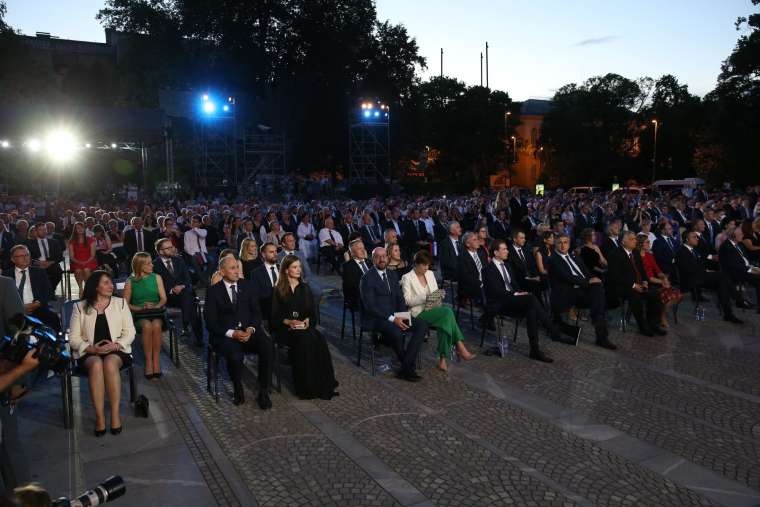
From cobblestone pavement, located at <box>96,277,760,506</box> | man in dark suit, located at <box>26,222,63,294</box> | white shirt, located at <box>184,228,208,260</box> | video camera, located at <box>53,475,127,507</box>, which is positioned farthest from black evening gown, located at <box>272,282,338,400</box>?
man in dark suit, located at <box>26,222,63,294</box>

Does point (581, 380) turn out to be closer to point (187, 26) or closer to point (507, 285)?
point (507, 285)

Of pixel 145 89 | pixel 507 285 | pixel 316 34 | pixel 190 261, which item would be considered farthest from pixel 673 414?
pixel 145 89

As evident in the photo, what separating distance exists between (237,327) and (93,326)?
1.30m

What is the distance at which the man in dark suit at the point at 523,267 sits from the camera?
8891 mm

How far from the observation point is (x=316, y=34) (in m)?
40.2

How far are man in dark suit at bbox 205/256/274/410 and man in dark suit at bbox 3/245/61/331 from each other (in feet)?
6.74

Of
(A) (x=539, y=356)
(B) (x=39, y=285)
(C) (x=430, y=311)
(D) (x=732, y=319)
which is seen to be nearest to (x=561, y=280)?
(A) (x=539, y=356)

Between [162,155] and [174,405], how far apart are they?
124ft

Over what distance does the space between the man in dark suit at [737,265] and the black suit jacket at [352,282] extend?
19.1ft

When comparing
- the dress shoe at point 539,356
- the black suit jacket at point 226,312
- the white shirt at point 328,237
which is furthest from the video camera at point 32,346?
the white shirt at point 328,237

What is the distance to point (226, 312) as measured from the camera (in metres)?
6.27

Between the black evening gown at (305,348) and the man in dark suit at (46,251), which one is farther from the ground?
the man in dark suit at (46,251)

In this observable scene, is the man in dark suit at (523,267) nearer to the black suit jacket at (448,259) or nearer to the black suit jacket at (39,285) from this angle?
the black suit jacket at (448,259)

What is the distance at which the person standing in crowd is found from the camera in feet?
33.5
